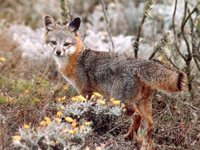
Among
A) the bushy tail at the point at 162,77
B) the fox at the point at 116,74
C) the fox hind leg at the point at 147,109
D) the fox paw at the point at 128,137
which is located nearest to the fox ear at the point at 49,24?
the fox at the point at 116,74

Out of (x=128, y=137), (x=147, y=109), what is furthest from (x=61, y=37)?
(x=128, y=137)

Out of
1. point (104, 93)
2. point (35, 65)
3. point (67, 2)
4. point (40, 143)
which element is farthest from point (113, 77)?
point (35, 65)

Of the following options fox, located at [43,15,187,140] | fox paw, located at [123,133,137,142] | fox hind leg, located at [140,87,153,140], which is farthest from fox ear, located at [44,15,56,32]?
fox paw, located at [123,133,137,142]

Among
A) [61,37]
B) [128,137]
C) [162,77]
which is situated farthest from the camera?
[61,37]

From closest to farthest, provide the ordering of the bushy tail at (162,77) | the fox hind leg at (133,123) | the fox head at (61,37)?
the bushy tail at (162,77), the fox hind leg at (133,123), the fox head at (61,37)

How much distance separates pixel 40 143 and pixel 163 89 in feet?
5.17

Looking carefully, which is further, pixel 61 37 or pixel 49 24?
pixel 49 24

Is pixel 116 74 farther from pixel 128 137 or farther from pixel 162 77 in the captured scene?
pixel 128 137

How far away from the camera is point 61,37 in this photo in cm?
548

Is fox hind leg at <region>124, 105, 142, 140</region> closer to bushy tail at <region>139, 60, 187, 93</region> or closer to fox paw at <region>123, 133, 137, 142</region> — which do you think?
fox paw at <region>123, 133, 137, 142</region>

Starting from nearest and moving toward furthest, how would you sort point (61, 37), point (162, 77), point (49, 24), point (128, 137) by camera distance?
point (162, 77) → point (128, 137) → point (61, 37) → point (49, 24)

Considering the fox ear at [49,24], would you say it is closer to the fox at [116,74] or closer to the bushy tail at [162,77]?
the fox at [116,74]

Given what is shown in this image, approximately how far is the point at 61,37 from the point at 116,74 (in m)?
1.09

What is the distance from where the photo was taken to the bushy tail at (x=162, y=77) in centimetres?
432
